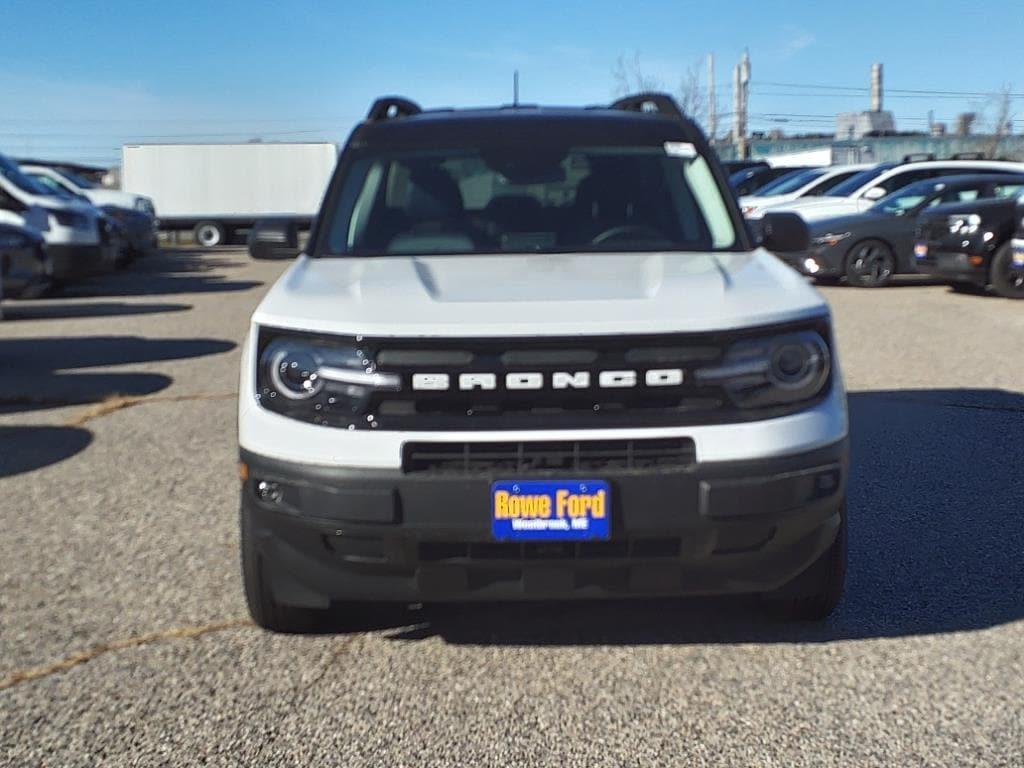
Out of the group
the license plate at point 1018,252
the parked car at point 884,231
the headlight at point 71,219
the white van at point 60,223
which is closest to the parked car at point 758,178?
the parked car at point 884,231

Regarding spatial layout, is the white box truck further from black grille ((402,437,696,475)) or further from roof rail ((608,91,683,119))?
black grille ((402,437,696,475))

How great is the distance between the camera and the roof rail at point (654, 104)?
199 inches

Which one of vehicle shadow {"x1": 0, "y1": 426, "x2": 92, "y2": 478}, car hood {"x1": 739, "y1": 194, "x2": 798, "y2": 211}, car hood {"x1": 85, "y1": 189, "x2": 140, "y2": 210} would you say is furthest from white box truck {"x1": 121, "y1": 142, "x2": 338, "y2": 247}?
vehicle shadow {"x1": 0, "y1": 426, "x2": 92, "y2": 478}

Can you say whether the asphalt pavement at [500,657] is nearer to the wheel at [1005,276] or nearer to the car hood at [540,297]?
the car hood at [540,297]

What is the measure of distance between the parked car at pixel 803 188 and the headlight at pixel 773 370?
1511cm

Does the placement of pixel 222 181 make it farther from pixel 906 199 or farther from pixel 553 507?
pixel 553 507

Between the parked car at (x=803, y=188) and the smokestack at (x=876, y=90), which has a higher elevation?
the smokestack at (x=876, y=90)

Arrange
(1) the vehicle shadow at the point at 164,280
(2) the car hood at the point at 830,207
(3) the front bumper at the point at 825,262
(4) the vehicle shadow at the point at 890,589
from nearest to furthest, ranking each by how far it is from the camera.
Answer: (4) the vehicle shadow at the point at 890,589 → (3) the front bumper at the point at 825,262 → (2) the car hood at the point at 830,207 → (1) the vehicle shadow at the point at 164,280

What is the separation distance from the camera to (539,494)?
3.14 metres

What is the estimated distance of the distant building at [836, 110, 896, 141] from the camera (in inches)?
2823

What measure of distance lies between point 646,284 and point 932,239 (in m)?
11.0

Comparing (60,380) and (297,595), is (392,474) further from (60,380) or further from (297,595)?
(60,380)

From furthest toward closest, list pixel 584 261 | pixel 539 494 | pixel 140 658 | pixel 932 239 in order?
pixel 932 239 → pixel 584 261 → pixel 140 658 → pixel 539 494

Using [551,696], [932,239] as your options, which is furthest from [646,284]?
[932,239]
